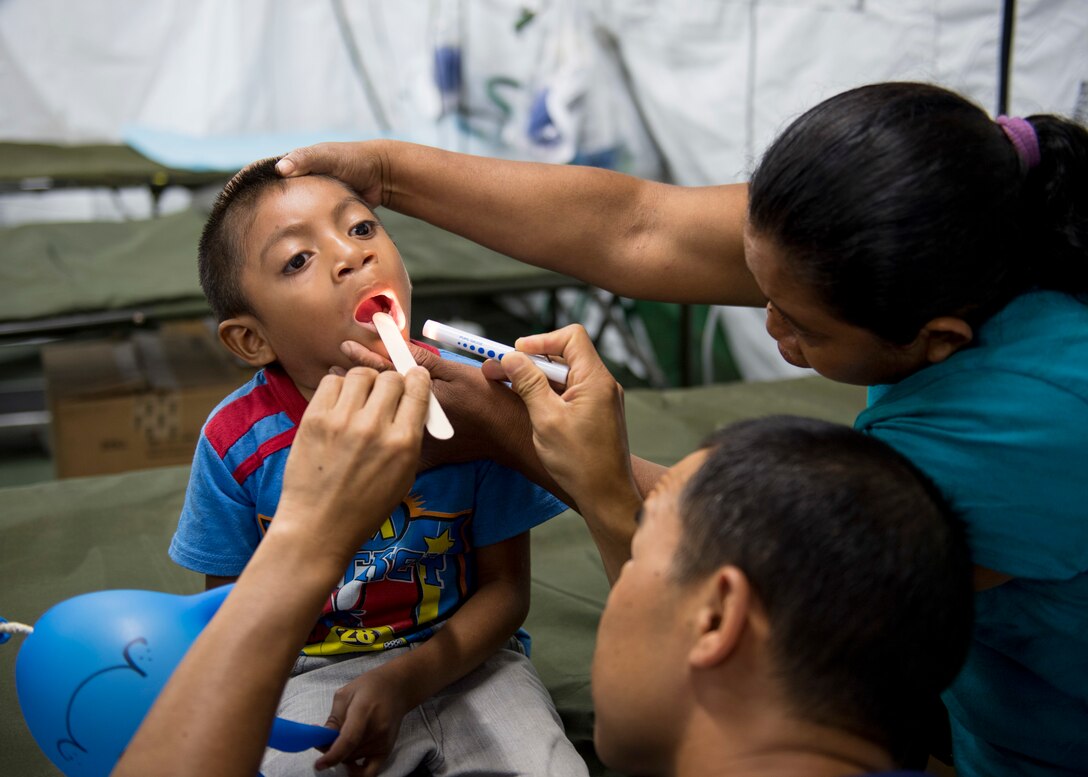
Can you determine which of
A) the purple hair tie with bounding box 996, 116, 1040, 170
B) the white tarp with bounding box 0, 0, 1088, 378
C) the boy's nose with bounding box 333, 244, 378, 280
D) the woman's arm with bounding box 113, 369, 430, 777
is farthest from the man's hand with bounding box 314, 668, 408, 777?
the white tarp with bounding box 0, 0, 1088, 378

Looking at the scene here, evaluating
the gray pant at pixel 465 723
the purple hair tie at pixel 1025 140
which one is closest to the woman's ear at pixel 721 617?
the gray pant at pixel 465 723

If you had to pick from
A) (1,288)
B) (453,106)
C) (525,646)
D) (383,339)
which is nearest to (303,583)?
(383,339)

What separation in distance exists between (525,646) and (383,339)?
1.56 ft

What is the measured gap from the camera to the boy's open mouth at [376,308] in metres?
1.08

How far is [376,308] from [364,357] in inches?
2.6

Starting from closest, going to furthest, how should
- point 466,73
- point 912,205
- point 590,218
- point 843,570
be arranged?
point 843,570 → point 912,205 → point 590,218 → point 466,73

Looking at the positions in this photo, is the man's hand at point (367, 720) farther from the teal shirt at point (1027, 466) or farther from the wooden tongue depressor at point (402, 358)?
the teal shirt at point (1027, 466)

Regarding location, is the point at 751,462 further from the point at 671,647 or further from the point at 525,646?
the point at 525,646

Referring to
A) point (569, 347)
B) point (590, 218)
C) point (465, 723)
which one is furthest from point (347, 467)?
point (590, 218)

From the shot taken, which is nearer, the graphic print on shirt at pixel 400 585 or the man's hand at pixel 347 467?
the man's hand at pixel 347 467

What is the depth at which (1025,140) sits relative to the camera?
2.97ft

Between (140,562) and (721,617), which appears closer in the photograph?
(721,617)

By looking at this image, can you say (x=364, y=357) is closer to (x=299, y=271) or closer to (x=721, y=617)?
(x=299, y=271)

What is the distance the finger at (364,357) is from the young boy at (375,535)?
25 mm
